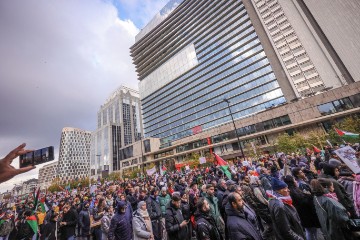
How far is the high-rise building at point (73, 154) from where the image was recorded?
14575cm

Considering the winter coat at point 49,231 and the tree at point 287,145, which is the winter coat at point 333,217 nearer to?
the winter coat at point 49,231

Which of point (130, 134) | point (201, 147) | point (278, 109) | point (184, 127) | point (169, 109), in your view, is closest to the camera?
point (278, 109)

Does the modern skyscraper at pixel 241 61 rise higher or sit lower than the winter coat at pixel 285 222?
higher

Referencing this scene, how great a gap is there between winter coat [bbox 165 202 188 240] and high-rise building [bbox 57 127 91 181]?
166041 mm

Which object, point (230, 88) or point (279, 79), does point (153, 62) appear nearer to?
point (230, 88)

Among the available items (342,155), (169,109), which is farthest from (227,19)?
A: (342,155)

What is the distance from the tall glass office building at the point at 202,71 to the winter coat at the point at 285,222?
52840 mm

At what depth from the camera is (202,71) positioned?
78.1 meters

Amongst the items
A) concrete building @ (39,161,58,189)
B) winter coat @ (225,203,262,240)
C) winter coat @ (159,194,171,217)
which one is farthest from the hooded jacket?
concrete building @ (39,161,58,189)

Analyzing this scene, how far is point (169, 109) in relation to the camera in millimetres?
88000

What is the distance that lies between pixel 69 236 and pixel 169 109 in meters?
82.1

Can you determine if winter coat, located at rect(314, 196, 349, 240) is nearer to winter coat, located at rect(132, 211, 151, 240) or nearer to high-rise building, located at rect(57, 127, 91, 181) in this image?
winter coat, located at rect(132, 211, 151, 240)

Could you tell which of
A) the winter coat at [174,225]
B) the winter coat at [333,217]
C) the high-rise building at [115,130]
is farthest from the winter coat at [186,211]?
the high-rise building at [115,130]

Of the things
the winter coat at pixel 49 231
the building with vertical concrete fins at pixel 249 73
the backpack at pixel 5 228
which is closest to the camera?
the winter coat at pixel 49 231
